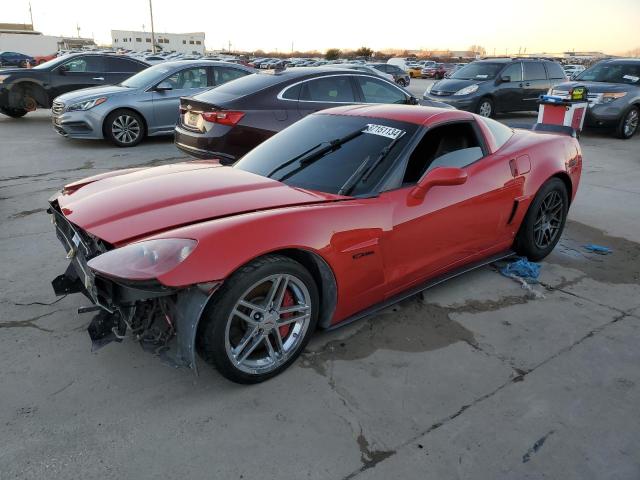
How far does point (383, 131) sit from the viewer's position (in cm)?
342

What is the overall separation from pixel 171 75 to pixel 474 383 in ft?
27.3

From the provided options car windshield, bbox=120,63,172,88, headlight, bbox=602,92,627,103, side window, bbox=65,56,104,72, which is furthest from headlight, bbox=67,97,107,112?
headlight, bbox=602,92,627,103

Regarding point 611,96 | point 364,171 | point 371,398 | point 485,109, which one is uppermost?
point 611,96

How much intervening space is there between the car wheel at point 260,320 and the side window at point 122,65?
10.9 metres

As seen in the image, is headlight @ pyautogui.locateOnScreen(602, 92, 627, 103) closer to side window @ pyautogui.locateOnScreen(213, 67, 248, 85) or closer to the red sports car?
side window @ pyautogui.locateOnScreen(213, 67, 248, 85)

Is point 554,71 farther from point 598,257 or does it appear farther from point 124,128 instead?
point 124,128

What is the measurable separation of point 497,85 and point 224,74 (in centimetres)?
705

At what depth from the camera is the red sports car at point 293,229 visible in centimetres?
240

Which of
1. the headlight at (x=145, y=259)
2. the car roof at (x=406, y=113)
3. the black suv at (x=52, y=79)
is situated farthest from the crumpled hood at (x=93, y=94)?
the headlight at (x=145, y=259)

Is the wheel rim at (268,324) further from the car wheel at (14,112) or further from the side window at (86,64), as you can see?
the car wheel at (14,112)

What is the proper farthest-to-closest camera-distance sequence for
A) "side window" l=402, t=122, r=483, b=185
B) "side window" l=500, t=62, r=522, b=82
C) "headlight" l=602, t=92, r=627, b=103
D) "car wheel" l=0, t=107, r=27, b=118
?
"side window" l=500, t=62, r=522, b=82 → "car wheel" l=0, t=107, r=27, b=118 → "headlight" l=602, t=92, r=627, b=103 → "side window" l=402, t=122, r=483, b=185

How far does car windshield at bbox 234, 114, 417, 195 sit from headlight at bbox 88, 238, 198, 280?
105 centimetres

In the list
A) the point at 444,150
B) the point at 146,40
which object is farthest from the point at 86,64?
the point at 146,40

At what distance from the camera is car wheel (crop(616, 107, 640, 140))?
1091 centimetres
